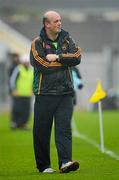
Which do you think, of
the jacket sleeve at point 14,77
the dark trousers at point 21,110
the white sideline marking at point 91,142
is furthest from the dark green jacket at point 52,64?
the dark trousers at point 21,110

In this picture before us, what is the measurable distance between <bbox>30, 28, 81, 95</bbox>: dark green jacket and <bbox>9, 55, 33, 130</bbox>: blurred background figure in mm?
11878

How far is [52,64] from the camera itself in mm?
12328

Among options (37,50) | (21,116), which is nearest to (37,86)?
(37,50)

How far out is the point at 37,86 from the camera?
1239 centimetres

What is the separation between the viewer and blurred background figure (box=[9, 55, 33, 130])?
24562mm

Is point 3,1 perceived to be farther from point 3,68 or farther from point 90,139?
point 90,139

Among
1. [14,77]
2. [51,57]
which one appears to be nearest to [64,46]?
[51,57]

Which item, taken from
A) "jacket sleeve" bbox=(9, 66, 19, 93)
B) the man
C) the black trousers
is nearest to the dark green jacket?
the man

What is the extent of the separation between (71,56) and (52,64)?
10.9 inches

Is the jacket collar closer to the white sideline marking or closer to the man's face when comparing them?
the man's face

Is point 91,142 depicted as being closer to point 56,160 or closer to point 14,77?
point 56,160

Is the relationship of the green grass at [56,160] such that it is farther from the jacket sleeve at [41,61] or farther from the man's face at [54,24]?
the man's face at [54,24]

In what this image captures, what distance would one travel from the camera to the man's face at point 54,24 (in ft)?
40.0

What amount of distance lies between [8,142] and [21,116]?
5903 millimetres
